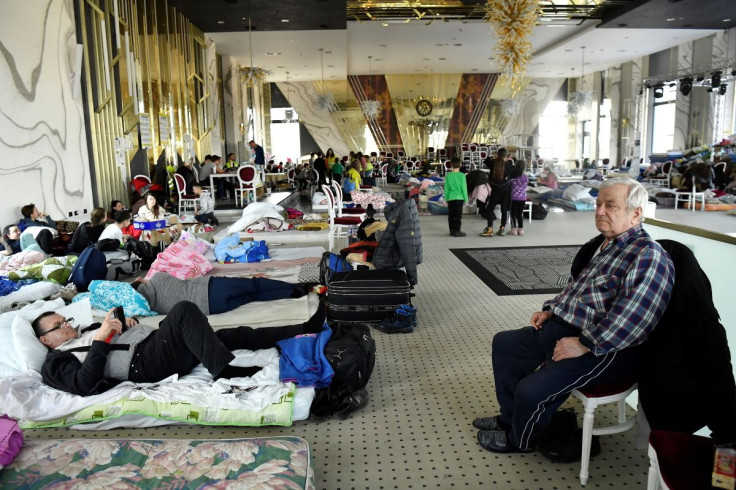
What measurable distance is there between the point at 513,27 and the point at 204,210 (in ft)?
21.3

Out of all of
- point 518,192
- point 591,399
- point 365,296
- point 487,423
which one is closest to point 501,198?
point 518,192

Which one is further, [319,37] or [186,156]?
[319,37]

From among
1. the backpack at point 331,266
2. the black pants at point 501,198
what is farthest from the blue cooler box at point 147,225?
the black pants at point 501,198

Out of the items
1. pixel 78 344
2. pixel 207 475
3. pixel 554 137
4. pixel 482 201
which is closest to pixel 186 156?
pixel 482 201

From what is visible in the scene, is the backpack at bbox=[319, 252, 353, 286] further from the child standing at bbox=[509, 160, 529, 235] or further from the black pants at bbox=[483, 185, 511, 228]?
the child standing at bbox=[509, 160, 529, 235]

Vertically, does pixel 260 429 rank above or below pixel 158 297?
below

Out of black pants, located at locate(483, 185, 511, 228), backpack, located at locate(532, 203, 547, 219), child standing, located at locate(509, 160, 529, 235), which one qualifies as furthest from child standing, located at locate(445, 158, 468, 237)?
backpack, located at locate(532, 203, 547, 219)

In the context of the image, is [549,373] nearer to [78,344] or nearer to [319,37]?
[78,344]

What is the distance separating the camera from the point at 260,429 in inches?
111

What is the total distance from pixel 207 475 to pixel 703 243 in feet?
7.60

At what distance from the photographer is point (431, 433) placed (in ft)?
9.11

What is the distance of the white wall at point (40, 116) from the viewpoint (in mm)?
6375

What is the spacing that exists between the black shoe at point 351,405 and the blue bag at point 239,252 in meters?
3.36

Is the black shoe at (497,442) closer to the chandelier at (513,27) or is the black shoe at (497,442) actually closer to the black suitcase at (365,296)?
the black suitcase at (365,296)
